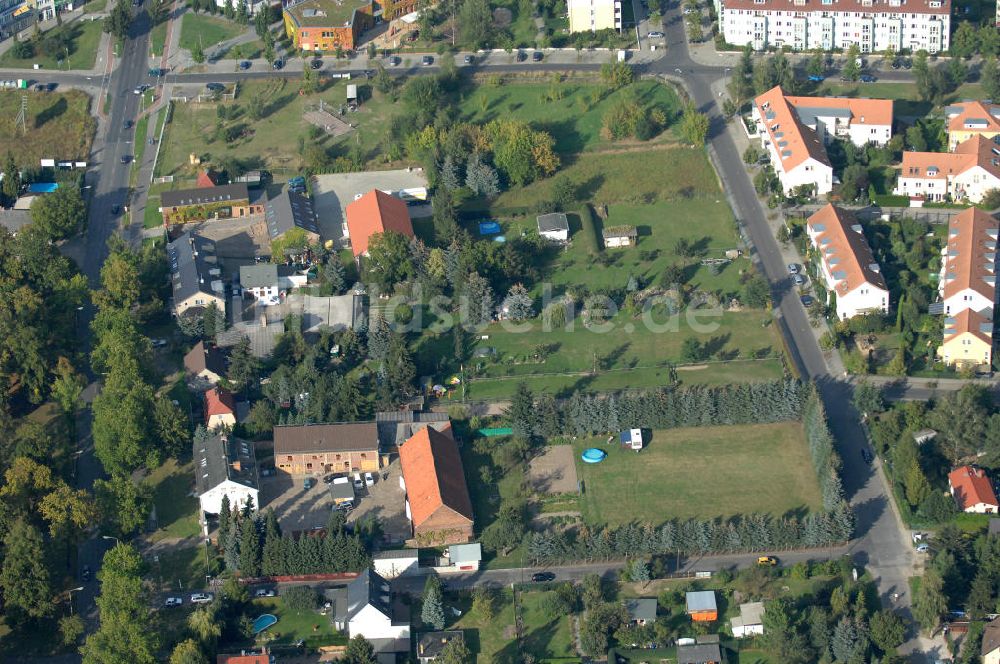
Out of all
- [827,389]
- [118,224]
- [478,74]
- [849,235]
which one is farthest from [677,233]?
[118,224]

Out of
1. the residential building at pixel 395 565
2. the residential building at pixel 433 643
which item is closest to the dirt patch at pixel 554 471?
the residential building at pixel 395 565

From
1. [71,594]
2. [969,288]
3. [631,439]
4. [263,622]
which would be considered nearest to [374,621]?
[263,622]

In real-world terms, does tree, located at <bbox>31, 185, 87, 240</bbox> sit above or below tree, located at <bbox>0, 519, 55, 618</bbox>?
above

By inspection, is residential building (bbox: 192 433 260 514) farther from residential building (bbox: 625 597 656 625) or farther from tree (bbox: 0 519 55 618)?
residential building (bbox: 625 597 656 625)

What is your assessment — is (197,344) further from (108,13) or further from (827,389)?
(108,13)

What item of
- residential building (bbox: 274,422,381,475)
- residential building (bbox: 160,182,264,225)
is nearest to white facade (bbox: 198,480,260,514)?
residential building (bbox: 274,422,381,475)

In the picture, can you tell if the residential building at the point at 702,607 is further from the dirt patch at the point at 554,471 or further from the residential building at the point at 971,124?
the residential building at the point at 971,124
